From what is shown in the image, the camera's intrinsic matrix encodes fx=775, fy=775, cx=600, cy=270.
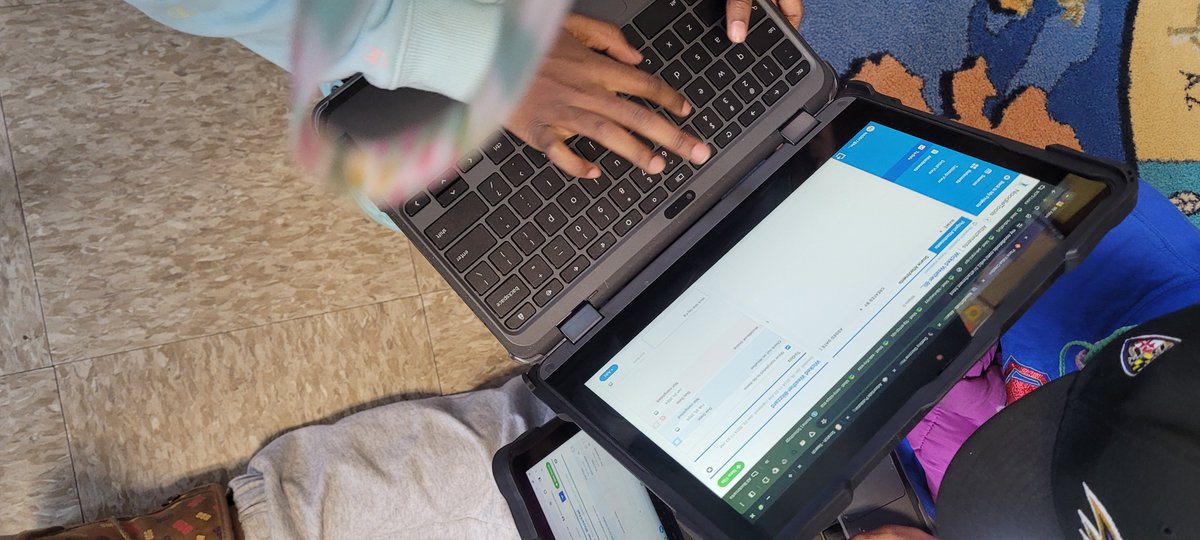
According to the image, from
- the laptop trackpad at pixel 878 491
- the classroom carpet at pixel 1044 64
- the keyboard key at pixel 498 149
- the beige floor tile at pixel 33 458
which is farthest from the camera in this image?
the classroom carpet at pixel 1044 64

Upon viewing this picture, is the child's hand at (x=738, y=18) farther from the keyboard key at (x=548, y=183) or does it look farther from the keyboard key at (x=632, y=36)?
the keyboard key at (x=548, y=183)

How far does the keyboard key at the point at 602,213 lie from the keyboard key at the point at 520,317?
Answer: 0.08 metres

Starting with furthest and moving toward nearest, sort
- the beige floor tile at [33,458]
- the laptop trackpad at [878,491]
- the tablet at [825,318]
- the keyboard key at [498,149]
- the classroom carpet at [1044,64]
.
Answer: the classroom carpet at [1044,64] → the beige floor tile at [33,458] → the laptop trackpad at [878,491] → the keyboard key at [498,149] → the tablet at [825,318]

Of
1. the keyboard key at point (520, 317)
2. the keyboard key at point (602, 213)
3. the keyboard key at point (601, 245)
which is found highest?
the keyboard key at point (602, 213)

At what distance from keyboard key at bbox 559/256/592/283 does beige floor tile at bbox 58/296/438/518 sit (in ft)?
1.37

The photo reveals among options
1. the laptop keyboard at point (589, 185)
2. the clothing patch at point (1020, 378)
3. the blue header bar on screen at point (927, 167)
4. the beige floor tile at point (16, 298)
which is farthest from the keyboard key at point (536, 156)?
the beige floor tile at point (16, 298)

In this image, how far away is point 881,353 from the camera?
1.63 ft

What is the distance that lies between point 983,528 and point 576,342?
0.34 m

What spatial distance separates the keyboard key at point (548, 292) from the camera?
57 cm

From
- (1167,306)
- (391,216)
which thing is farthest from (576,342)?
(1167,306)

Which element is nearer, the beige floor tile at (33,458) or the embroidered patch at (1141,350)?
the embroidered patch at (1141,350)

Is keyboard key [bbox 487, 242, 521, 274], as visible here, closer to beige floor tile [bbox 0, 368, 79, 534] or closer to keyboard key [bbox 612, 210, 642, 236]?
keyboard key [bbox 612, 210, 642, 236]

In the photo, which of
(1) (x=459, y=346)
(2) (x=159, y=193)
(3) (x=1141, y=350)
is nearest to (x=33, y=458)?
(2) (x=159, y=193)

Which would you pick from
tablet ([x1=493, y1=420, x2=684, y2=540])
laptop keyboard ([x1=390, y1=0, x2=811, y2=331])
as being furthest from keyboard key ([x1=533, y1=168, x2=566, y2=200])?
tablet ([x1=493, y1=420, x2=684, y2=540])
